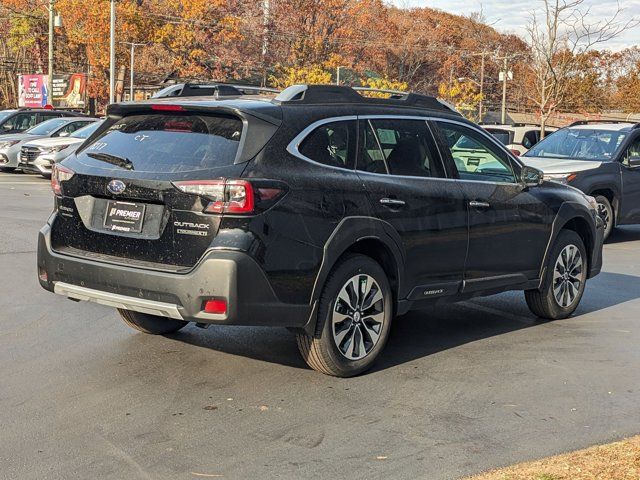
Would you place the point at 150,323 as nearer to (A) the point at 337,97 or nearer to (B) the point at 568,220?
(A) the point at 337,97

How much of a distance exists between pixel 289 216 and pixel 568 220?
11.2 ft

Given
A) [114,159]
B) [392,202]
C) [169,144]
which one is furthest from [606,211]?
[114,159]

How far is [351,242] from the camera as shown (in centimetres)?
575

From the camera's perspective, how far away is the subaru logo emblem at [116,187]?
5.47m

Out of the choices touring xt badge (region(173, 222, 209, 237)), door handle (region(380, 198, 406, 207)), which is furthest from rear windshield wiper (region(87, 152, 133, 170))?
door handle (region(380, 198, 406, 207))

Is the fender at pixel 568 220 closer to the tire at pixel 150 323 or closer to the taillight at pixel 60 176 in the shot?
the tire at pixel 150 323

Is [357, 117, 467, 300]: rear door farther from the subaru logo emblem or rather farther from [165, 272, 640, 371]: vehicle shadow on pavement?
the subaru logo emblem

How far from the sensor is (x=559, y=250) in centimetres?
780

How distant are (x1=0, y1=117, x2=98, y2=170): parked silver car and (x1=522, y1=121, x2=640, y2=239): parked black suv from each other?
14.6 m

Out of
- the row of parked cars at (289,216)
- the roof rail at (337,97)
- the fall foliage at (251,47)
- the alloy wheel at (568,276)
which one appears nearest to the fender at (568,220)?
the alloy wheel at (568,276)

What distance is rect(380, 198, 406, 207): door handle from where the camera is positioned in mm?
6031

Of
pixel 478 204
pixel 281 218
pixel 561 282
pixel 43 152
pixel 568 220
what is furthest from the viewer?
pixel 43 152

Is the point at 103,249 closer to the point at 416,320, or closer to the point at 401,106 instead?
the point at 401,106

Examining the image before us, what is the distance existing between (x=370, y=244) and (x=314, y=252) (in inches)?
25.8
